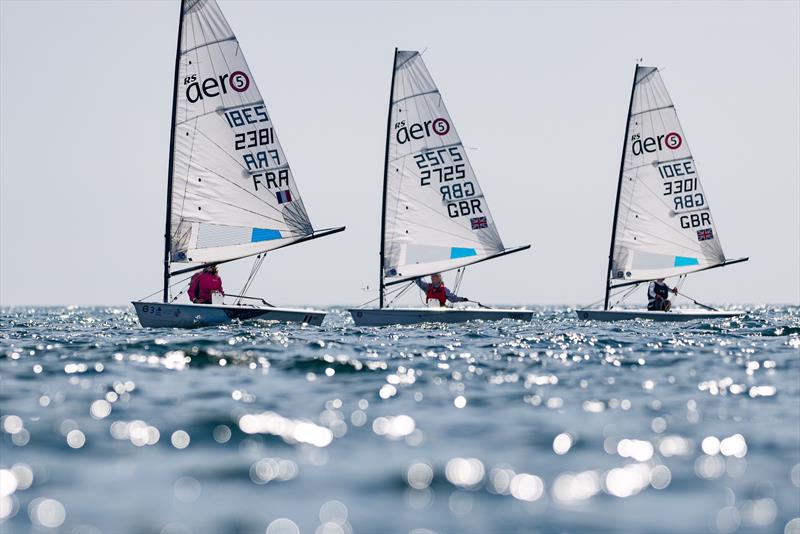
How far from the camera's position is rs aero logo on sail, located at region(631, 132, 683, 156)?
39.2 metres

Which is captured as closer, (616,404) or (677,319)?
(616,404)

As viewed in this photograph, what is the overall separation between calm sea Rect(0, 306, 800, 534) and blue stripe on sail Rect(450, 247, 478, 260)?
18.7 metres

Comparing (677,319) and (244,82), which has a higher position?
(244,82)

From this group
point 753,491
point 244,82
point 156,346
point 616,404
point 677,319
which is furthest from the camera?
point 677,319

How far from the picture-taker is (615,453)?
866 cm

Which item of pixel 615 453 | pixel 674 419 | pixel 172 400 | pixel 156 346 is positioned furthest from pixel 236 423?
pixel 156 346

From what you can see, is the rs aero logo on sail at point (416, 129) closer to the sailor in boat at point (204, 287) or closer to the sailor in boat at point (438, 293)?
the sailor in boat at point (438, 293)

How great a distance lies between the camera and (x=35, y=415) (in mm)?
10266

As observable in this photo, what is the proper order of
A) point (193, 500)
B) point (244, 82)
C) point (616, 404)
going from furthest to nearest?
1. point (244, 82)
2. point (616, 404)
3. point (193, 500)

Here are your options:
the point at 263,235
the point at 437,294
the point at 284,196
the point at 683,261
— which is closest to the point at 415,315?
the point at 437,294

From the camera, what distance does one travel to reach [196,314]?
88.3ft

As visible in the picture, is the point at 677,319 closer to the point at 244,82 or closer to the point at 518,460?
the point at 244,82

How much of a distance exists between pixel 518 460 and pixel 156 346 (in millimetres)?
11564

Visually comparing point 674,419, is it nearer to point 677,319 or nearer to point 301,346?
point 301,346
